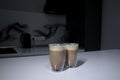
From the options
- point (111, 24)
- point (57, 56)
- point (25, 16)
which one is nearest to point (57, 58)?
point (57, 56)

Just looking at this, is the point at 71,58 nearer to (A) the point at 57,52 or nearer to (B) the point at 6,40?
(A) the point at 57,52

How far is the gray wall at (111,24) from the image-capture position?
2.51m

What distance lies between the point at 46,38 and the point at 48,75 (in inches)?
73.8

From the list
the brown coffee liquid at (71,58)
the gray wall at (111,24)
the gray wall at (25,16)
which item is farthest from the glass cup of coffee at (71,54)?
the gray wall at (111,24)

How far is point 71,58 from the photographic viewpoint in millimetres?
854

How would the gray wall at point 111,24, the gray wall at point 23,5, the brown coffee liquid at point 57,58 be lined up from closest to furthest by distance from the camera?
1. the brown coffee liquid at point 57,58
2. the gray wall at point 23,5
3. the gray wall at point 111,24

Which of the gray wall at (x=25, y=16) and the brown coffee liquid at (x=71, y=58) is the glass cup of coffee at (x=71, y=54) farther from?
the gray wall at (x=25, y=16)

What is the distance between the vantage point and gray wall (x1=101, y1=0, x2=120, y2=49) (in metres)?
2.51

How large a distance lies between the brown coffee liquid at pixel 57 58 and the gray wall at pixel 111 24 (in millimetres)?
1911

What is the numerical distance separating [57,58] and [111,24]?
2001 millimetres

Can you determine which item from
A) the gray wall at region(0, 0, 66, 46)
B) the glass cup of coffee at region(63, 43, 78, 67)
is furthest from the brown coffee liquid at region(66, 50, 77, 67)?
the gray wall at region(0, 0, 66, 46)

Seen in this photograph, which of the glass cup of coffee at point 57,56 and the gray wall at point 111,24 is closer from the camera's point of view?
the glass cup of coffee at point 57,56

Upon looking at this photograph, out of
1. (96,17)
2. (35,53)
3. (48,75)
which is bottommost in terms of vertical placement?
(35,53)

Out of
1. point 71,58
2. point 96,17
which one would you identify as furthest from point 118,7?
point 71,58
